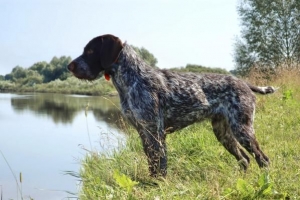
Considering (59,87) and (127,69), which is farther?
(59,87)

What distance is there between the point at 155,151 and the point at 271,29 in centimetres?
3078

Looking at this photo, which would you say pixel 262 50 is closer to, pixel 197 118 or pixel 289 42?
pixel 289 42

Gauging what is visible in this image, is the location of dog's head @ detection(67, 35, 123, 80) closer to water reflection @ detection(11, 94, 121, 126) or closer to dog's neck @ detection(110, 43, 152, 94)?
dog's neck @ detection(110, 43, 152, 94)

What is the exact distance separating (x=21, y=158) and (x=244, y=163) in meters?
9.05

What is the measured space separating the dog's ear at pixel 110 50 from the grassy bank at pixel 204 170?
1.21 metres

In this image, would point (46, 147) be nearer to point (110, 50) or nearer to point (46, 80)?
point (110, 50)

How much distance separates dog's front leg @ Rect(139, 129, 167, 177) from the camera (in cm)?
470

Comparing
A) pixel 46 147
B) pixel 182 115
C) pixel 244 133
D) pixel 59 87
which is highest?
pixel 182 115

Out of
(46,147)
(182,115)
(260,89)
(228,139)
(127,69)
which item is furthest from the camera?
(46,147)

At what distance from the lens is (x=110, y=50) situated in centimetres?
484

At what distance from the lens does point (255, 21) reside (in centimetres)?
3319

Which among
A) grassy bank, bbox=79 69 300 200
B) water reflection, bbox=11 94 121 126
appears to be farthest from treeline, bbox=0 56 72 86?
grassy bank, bbox=79 69 300 200

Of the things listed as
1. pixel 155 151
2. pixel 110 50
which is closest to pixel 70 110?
pixel 110 50

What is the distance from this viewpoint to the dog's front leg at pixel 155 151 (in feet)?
15.4
